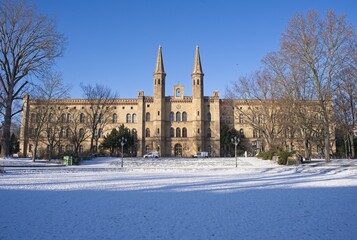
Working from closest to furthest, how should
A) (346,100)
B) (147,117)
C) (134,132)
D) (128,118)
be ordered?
(346,100) < (147,117) < (134,132) < (128,118)

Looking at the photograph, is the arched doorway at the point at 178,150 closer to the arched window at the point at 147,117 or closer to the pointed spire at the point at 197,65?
the arched window at the point at 147,117

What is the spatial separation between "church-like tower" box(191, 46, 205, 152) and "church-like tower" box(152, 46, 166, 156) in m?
5.64

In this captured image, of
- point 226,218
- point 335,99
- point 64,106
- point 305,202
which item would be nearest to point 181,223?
point 226,218

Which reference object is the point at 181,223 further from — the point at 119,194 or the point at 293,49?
the point at 293,49

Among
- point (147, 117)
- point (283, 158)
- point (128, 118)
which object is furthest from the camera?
point (128, 118)

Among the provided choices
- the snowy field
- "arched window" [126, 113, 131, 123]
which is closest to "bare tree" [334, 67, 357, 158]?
the snowy field

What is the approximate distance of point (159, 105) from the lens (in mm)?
57188

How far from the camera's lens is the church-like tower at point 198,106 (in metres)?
56.2

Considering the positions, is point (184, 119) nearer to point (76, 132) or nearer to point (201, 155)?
point (201, 155)

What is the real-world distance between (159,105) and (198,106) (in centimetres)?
719

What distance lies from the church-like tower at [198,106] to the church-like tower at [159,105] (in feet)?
18.5

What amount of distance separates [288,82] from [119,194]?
23.8 meters

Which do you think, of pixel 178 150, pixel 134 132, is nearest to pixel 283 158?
pixel 178 150

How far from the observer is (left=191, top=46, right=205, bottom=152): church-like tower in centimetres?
5622
